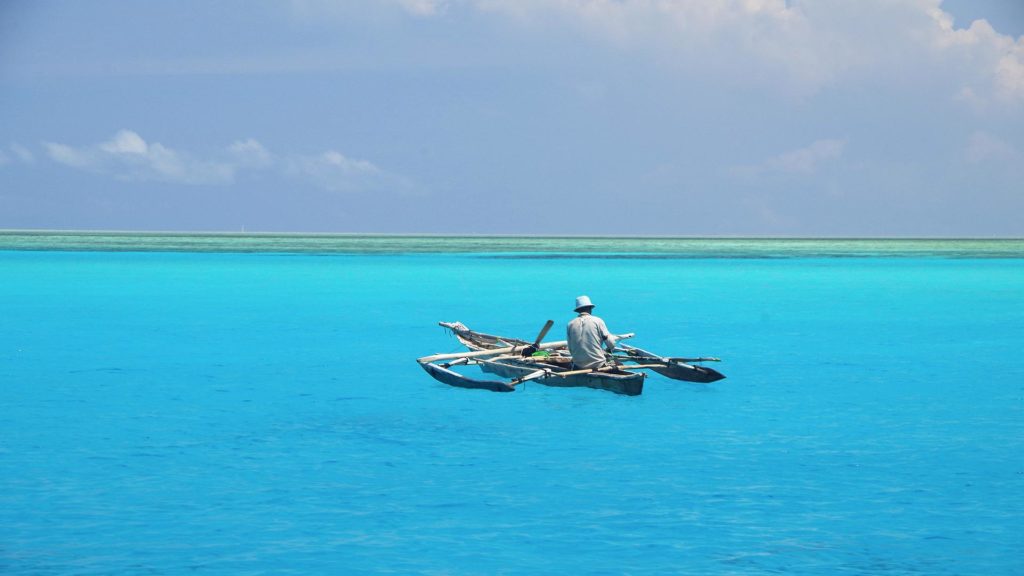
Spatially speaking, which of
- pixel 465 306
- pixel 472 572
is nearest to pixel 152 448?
pixel 472 572

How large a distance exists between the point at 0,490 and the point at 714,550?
234 inches

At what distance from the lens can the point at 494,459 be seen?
37.4 feet

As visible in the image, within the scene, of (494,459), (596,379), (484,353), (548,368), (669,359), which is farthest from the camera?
(484,353)

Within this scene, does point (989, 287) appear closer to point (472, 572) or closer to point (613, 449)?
point (613, 449)

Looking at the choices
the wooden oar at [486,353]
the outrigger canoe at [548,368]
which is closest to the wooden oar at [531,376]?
the outrigger canoe at [548,368]

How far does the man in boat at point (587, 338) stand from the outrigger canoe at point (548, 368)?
0.54 feet

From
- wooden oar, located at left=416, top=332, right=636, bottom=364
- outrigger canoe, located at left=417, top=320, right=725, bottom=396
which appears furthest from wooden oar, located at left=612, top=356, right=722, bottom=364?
wooden oar, located at left=416, top=332, right=636, bottom=364

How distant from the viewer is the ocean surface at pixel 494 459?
8391mm

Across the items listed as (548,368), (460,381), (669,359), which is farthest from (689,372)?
→ (460,381)

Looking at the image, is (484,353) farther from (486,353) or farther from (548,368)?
(548,368)

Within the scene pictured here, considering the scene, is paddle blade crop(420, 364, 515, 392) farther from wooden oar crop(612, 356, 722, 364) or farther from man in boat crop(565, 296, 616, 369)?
wooden oar crop(612, 356, 722, 364)

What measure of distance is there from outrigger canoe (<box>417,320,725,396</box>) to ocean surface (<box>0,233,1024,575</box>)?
23 cm

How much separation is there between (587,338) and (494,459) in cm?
404

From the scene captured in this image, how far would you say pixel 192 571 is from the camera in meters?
7.94
